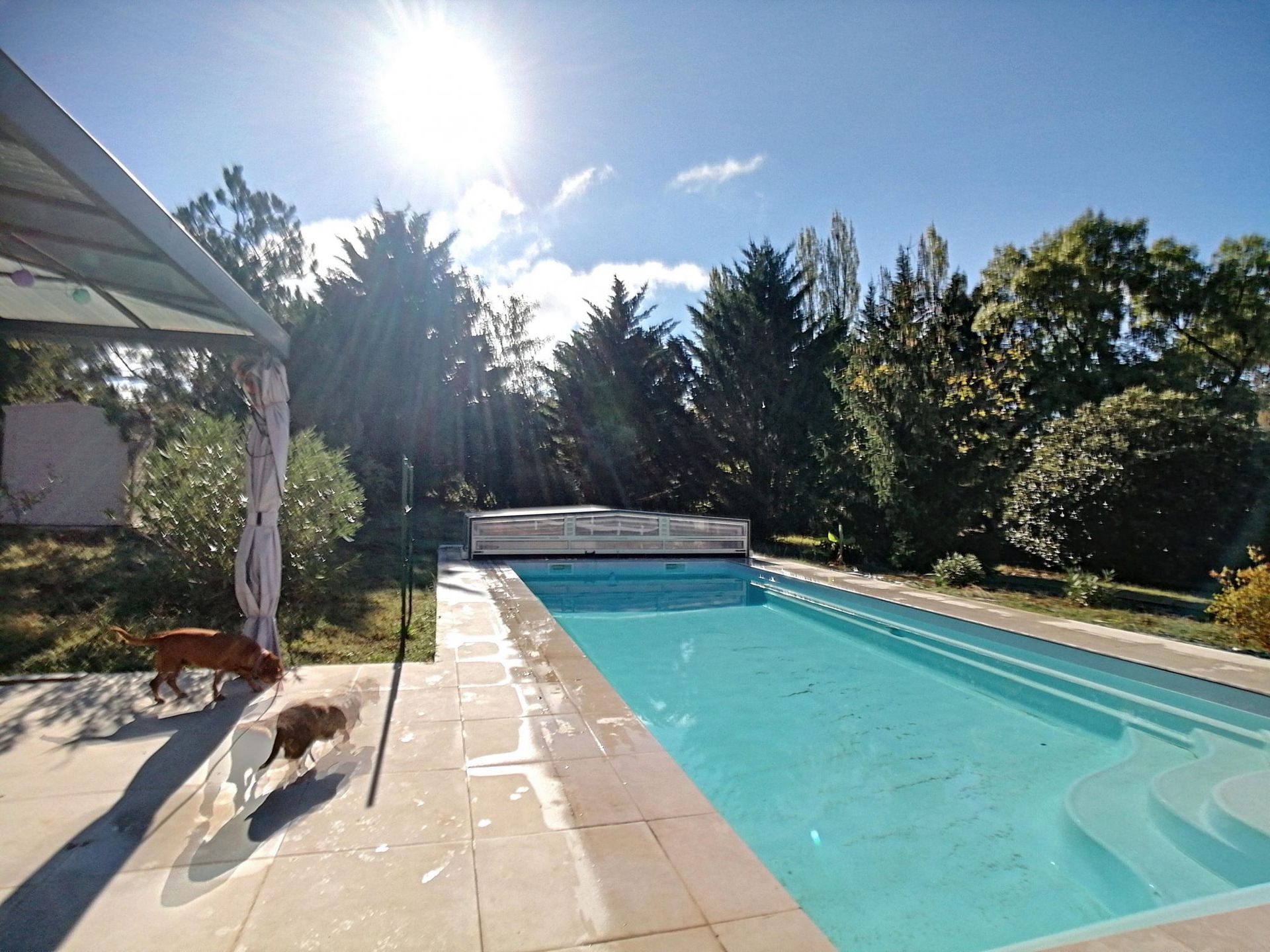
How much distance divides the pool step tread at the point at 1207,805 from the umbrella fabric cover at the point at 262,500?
19.0 feet

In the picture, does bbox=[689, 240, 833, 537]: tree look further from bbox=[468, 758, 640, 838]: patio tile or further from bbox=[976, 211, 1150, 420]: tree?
bbox=[468, 758, 640, 838]: patio tile

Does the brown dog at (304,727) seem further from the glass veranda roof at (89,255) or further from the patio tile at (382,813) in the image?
the glass veranda roof at (89,255)

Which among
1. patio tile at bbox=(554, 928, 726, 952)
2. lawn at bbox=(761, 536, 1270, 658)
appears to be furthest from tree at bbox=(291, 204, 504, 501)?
patio tile at bbox=(554, 928, 726, 952)

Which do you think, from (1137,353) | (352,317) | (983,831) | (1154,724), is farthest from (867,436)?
(352,317)

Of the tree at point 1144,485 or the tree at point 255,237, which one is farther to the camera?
the tree at point 255,237

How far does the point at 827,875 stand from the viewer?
11.2 ft

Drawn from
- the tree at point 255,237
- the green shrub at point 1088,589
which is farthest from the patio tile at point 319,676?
the tree at point 255,237

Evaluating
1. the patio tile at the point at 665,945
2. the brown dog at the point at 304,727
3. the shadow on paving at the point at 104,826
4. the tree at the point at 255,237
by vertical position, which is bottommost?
the patio tile at the point at 665,945

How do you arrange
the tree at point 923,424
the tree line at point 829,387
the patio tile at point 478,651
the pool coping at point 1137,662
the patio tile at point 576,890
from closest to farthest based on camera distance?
1. the patio tile at point 576,890
2. the pool coping at point 1137,662
3. the patio tile at point 478,651
4. the tree line at point 829,387
5. the tree at point 923,424

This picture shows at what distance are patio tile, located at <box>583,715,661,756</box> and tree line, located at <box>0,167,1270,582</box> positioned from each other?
8.94 meters

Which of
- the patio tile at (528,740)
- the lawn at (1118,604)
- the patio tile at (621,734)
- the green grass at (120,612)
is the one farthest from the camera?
the lawn at (1118,604)

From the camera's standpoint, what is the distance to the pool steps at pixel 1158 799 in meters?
3.23

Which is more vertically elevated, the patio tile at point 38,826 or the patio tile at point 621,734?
the patio tile at point 38,826

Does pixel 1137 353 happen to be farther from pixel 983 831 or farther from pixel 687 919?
pixel 687 919
